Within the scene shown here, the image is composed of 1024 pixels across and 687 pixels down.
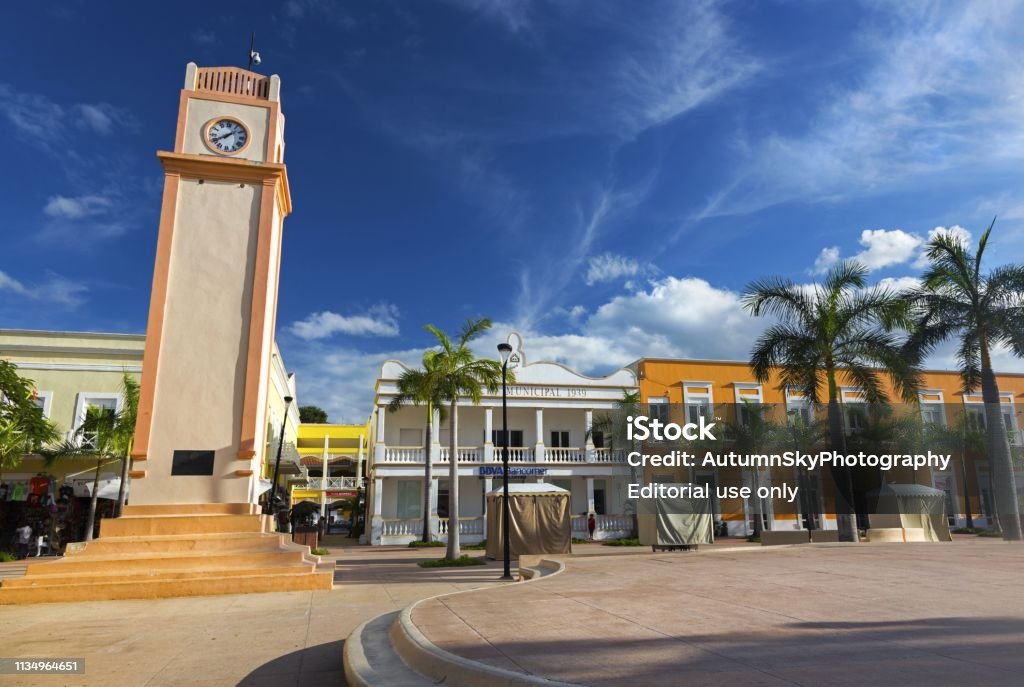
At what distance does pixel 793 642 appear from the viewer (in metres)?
5.66

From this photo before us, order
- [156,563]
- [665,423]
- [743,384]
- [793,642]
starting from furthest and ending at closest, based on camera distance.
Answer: [743,384] → [665,423] → [156,563] → [793,642]

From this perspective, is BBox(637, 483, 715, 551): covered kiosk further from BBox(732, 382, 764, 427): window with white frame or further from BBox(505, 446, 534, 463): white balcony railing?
BBox(732, 382, 764, 427): window with white frame

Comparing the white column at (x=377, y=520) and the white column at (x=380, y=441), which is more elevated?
the white column at (x=380, y=441)

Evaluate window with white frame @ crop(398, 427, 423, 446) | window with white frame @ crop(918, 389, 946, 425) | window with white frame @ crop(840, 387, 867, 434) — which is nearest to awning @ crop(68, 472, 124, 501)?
window with white frame @ crop(398, 427, 423, 446)

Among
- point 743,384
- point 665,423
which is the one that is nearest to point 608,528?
point 665,423

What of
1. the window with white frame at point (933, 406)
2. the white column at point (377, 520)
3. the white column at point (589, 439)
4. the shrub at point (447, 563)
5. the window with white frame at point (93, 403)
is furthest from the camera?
the window with white frame at point (933, 406)

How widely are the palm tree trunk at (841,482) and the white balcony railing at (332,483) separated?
35.0 m

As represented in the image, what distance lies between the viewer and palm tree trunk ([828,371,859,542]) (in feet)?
72.2

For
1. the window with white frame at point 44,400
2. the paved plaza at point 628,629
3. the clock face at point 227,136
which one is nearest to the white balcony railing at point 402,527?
the window with white frame at point 44,400

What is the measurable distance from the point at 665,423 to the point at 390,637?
2993 centimetres

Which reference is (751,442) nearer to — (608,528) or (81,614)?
(608,528)

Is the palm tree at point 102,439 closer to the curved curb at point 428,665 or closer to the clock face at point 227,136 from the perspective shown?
the clock face at point 227,136

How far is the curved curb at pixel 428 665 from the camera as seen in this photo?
4.47 m

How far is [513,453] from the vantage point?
110 ft
